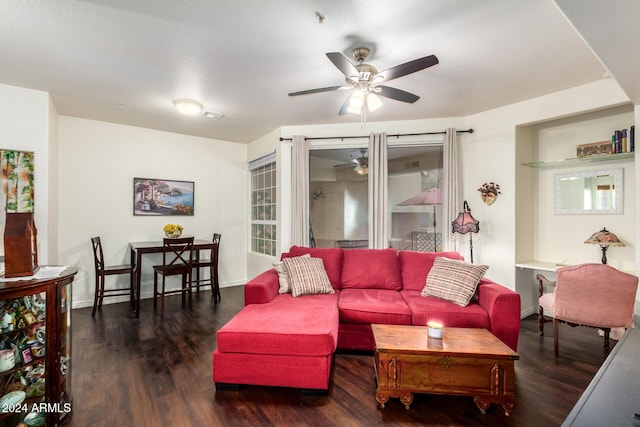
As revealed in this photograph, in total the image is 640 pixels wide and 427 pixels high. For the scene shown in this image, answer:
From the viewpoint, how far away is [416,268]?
333 cm

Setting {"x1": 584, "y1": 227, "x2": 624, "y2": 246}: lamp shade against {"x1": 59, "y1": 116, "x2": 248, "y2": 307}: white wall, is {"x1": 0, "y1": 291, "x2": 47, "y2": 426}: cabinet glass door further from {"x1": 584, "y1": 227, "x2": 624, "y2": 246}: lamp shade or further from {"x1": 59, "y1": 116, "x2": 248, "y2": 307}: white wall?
{"x1": 584, "y1": 227, "x2": 624, "y2": 246}: lamp shade

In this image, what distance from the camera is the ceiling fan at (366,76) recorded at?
6.87ft

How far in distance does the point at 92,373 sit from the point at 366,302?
2287 mm

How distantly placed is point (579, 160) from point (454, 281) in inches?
80.5

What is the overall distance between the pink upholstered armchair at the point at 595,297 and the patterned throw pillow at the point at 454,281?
0.65 meters

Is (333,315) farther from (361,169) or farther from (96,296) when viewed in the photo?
(96,296)

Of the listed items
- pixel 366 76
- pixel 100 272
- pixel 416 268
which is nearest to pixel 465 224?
pixel 416 268

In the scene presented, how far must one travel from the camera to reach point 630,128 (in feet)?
9.86

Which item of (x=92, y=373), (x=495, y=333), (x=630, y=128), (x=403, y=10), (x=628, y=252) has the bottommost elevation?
(x=92, y=373)

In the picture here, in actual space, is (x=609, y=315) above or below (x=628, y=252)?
below

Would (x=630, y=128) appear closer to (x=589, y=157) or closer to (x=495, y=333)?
(x=589, y=157)

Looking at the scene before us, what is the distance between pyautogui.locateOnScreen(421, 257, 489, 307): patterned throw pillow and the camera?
9.05 feet

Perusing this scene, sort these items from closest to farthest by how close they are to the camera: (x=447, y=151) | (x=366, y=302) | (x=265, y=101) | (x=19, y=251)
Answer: (x=19, y=251)
(x=366, y=302)
(x=265, y=101)
(x=447, y=151)

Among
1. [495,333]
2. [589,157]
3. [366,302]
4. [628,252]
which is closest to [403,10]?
[366,302]
